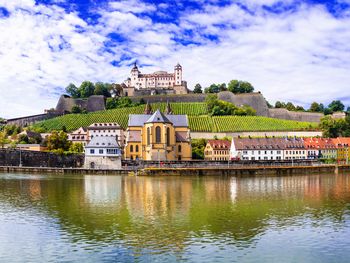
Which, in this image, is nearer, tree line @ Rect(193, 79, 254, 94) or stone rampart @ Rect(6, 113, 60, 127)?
stone rampart @ Rect(6, 113, 60, 127)

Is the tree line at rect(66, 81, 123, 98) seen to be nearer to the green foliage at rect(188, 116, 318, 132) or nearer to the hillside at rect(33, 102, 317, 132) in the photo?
the hillside at rect(33, 102, 317, 132)

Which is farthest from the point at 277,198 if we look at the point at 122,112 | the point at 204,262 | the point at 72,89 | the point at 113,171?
the point at 72,89

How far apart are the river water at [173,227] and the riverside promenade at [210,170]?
77.9 feet

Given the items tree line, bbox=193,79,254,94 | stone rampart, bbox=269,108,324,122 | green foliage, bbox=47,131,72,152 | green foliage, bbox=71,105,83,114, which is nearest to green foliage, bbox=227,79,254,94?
tree line, bbox=193,79,254,94

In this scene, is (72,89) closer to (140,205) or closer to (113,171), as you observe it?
(113,171)

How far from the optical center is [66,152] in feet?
215

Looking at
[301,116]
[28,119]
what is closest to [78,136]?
[28,119]

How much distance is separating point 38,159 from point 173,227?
158 ft

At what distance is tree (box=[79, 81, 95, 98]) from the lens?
13188cm

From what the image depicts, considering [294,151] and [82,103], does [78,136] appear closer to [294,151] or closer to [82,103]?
[82,103]

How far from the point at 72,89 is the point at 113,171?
269 ft

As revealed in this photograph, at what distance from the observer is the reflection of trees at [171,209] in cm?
1859

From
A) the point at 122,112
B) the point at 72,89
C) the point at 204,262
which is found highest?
the point at 72,89

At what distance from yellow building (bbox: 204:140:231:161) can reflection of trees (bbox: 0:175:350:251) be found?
1606 inches
